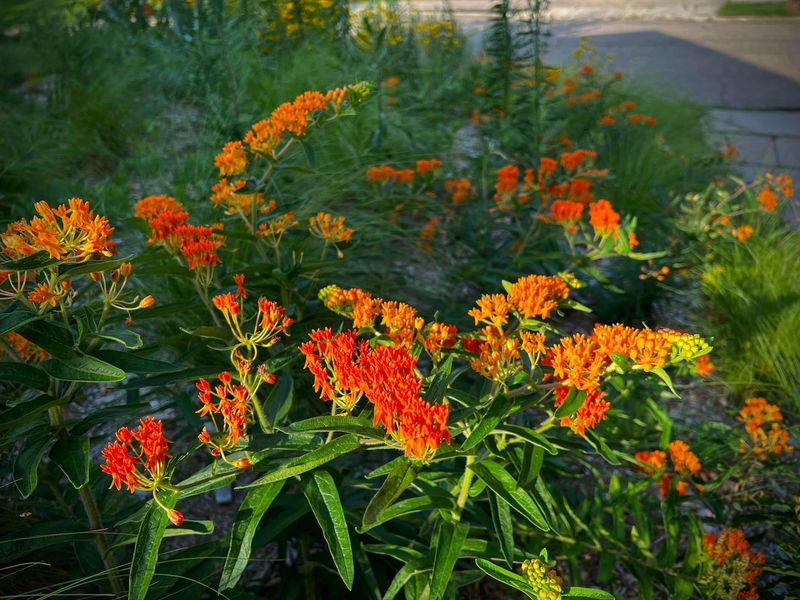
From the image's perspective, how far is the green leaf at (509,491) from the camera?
111 centimetres

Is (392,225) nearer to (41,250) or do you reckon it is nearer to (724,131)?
(41,250)

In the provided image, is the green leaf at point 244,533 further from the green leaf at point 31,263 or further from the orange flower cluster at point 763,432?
the orange flower cluster at point 763,432

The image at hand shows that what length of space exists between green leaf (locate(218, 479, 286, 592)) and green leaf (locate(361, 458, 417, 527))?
0.16 meters

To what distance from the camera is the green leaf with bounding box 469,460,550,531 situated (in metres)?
1.11

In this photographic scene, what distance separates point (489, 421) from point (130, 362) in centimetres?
61

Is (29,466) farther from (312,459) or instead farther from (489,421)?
(489,421)

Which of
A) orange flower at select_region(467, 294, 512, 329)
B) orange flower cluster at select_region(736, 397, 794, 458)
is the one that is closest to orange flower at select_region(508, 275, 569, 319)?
orange flower at select_region(467, 294, 512, 329)

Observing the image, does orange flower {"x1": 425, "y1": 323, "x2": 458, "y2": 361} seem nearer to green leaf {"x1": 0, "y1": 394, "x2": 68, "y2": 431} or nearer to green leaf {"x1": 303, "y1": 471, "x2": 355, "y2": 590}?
green leaf {"x1": 303, "y1": 471, "x2": 355, "y2": 590}

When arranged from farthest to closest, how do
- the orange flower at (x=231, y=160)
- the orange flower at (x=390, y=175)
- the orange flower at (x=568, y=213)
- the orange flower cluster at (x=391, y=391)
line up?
the orange flower at (x=390, y=175), the orange flower at (x=568, y=213), the orange flower at (x=231, y=160), the orange flower cluster at (x=391, y=391)

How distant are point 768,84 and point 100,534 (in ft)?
25.5

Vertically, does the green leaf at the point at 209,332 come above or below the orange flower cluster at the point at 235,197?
below

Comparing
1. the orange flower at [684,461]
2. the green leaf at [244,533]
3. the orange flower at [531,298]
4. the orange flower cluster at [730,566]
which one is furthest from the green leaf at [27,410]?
the orange flower at [684,461]

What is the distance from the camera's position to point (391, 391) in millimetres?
994

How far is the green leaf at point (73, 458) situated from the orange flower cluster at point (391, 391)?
0.41 meters
